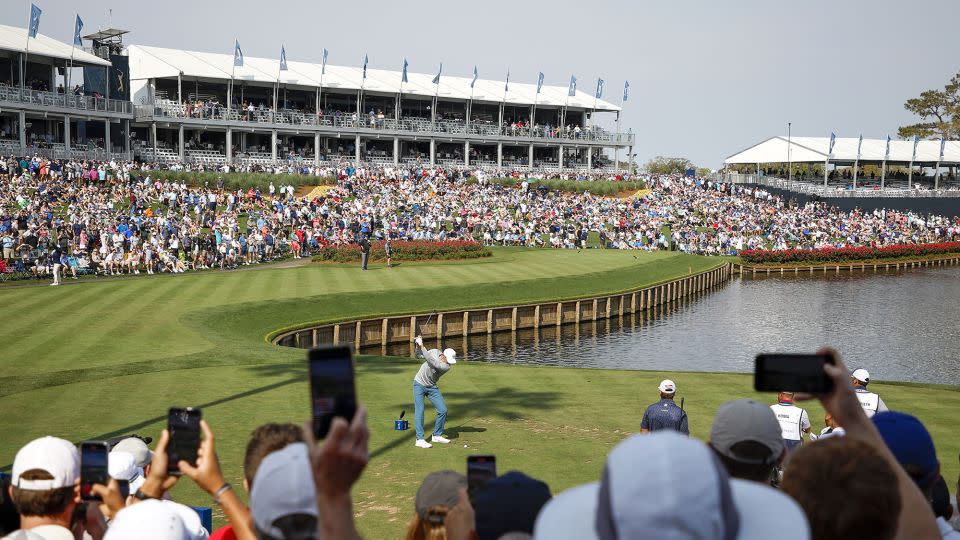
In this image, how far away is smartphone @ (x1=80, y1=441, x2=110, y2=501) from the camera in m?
4.83

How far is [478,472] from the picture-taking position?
479cm

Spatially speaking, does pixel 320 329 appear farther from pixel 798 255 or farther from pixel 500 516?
pixel 798 255

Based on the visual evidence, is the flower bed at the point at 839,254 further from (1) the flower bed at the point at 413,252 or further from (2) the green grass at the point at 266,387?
(2) the green grass at the point at 266,387

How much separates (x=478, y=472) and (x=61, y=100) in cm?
6422

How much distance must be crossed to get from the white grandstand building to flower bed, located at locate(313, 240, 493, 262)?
24.9m

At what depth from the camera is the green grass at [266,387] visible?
13.1 metres

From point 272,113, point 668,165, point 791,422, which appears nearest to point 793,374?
point 791,422

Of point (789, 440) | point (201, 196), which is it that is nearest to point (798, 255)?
point (201, 196)

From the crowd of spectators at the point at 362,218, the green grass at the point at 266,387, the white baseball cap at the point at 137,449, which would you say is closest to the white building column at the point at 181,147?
the crowd of spectators at the point at 362,218

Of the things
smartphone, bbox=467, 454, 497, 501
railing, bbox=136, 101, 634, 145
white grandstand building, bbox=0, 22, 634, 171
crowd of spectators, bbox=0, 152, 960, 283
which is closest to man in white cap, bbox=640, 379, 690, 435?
smartphone, bbox=467, 454, 497, 501

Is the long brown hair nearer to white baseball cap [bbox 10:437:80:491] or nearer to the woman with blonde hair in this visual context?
the woman with blonde hair

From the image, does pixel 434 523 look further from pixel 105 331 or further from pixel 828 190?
pixel 828 190

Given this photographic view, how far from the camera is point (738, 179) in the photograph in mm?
91688

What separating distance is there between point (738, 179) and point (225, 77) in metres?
52.5
